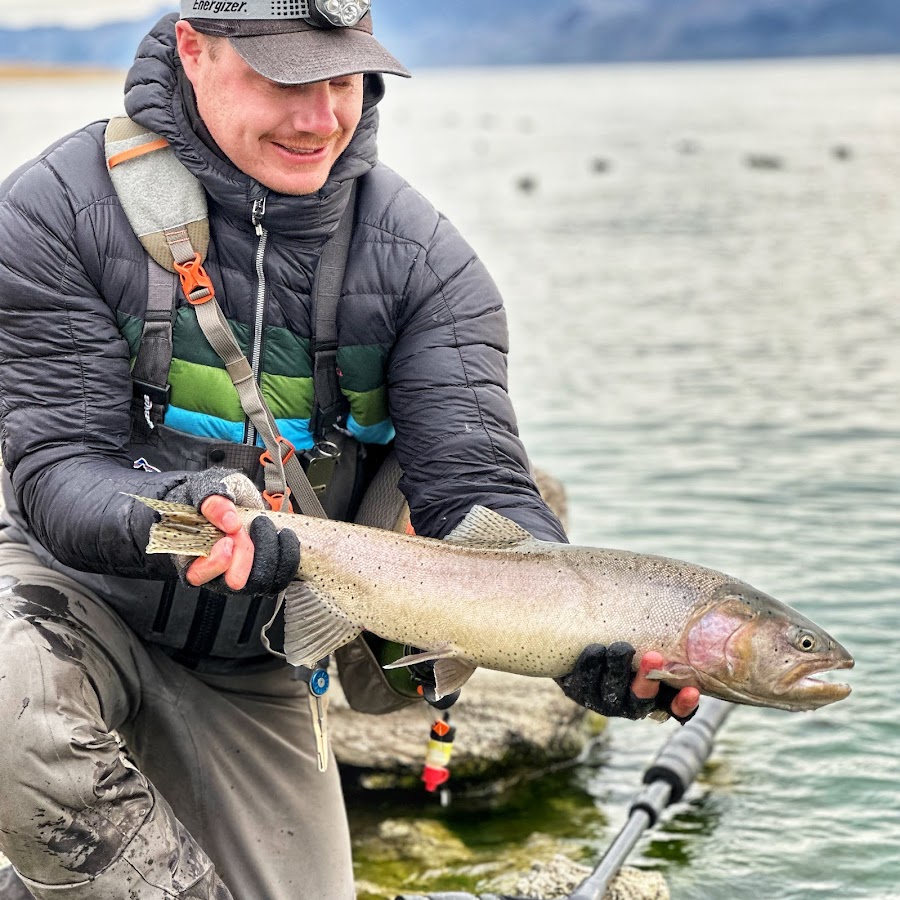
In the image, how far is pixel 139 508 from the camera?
4.13 metres

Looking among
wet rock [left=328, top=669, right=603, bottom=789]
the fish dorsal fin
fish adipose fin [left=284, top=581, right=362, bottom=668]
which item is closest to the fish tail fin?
fish adipose fin [left=284, top=581, right=362, bottom=668]

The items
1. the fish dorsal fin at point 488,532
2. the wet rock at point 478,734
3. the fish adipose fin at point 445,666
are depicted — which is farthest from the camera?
the wet rock at point 478,734

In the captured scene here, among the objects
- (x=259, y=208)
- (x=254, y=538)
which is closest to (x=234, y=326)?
(x=259, y=208)

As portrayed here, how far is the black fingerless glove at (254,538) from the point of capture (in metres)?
4.06

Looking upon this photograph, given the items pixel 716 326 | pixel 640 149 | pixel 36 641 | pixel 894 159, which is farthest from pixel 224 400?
pixel 640 149

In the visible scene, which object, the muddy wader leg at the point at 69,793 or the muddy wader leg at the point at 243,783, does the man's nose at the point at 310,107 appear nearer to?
the muddy wader leg at the point at 69,793

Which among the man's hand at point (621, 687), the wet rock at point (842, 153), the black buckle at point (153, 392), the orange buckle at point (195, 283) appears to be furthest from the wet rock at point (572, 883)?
the wet rock at point (842, 153)

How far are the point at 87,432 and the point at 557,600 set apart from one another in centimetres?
148

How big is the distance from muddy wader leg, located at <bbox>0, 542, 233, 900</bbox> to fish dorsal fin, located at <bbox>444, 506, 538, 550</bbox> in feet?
3.75

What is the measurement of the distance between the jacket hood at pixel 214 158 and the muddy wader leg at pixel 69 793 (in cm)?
135

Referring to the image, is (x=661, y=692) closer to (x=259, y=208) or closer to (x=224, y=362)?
(x=224, y=362)

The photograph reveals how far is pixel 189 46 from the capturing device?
4535 millimetres

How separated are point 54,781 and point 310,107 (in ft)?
6.78

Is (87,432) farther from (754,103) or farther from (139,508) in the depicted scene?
(754,103)
